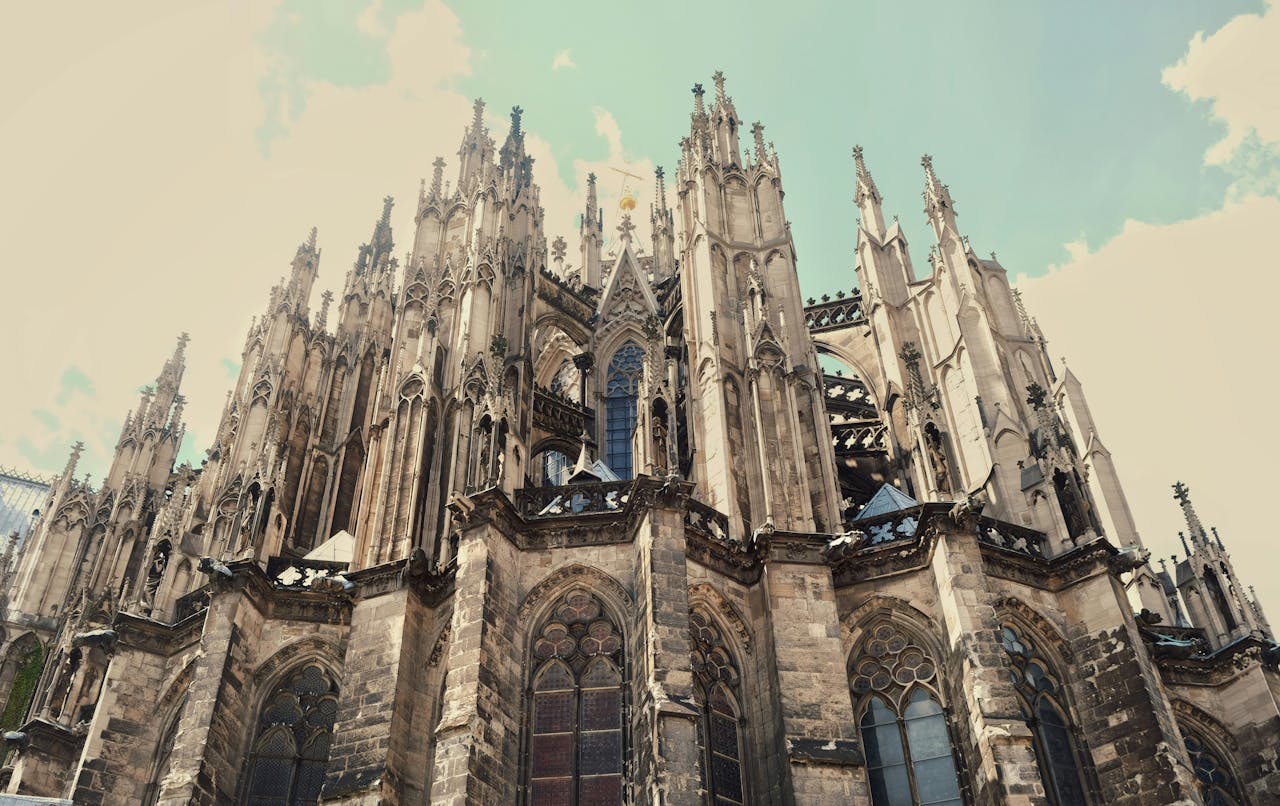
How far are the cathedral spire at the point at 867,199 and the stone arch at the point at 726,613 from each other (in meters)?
17.6

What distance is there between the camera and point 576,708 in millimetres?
20266

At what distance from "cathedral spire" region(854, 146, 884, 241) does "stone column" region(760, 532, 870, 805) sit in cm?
1672

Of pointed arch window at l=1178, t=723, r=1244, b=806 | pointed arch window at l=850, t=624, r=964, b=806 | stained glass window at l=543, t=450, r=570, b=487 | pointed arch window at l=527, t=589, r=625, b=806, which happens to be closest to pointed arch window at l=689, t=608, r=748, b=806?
pointed arch window at l=527, t=589, r=625, b=806

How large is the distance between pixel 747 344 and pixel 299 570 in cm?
1140

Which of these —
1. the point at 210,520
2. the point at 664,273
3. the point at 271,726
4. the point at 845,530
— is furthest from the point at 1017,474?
the point at 664,273

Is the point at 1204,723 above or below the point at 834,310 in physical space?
below

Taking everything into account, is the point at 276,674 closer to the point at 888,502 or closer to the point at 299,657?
the point at 299,657

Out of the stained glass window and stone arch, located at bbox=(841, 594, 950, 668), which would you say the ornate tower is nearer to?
stone arch, located at bbox=(841, 594, 950, 668)

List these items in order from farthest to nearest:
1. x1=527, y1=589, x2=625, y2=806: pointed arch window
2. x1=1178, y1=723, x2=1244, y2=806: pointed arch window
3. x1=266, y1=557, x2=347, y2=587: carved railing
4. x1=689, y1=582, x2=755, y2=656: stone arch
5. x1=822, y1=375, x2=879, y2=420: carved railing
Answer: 1. x1=822, y1=375, x2=879, y2=420: carved railing
2. x1=266, y1=557, x2=347, y2=587: carved railing
3. x1=1178, y1=723, x2=1244, y2=806: pointed arch window
4. x1=689, y1=582, x2=755, y2=656: stone arch
5. x1=527, y1=589, x2=625, y2=806: pointed arch window

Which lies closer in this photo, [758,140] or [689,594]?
[689,594]

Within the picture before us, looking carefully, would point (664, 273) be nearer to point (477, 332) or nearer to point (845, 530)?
point (477, 332)

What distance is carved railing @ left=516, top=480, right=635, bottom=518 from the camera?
22.9m

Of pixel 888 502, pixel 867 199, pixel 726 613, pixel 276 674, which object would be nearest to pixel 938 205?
pixel 867 199

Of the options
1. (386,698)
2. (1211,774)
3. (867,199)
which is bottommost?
(1211,774)
